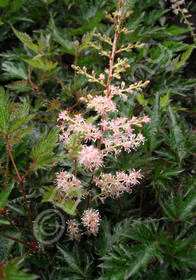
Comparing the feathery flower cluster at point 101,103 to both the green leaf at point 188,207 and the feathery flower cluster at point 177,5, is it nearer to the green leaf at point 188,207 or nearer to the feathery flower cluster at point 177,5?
→ the green leaf at point 188,207

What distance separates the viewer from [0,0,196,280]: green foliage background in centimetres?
60

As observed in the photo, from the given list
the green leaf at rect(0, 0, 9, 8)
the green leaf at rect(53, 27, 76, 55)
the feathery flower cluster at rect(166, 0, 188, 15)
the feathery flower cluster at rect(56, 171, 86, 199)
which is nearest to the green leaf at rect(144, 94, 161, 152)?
the feathery flower cluster at rect(56, 171, 86, 199)

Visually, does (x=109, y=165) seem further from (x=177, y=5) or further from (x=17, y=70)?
(x=177, y=5)

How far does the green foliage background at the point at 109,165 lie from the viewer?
0.60 m

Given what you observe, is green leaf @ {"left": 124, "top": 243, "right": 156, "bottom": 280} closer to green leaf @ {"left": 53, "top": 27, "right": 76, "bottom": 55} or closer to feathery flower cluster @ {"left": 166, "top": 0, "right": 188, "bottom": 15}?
green leaf @ {"left": 53, "top": 27, "right": 76, "bottom": 55}

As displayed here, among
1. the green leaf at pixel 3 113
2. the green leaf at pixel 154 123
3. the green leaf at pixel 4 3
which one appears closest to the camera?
the green leaf at pixel 3 113

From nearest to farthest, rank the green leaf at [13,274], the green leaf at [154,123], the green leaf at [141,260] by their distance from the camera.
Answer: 1. the green leaf at [13,274]
2. the green leaf at [141,260]
3. the green leaf at [154,123]

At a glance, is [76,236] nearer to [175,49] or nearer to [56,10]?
[175,49]

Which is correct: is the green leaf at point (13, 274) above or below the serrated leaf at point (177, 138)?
below

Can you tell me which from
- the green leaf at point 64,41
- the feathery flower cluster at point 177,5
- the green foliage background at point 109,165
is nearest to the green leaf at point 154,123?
the green foliage background at point 109,165

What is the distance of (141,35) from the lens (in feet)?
3.15

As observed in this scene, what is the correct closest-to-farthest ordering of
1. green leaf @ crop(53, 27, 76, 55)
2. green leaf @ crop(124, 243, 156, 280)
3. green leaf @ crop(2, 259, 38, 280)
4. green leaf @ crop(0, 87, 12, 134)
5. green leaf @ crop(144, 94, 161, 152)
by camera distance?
green leaf @ crop(2, 259, 38, 280) < green leaf @ crop(124, 243, 156, 280) < green leaf @ crop(0, 87, 12, 134) < green leaf @ crop(144, 94, 161, 152) < green leaf @ crop(53, 27, 76, 55)

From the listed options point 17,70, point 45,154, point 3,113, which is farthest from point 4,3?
point 45,154

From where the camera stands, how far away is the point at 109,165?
0.85 m
